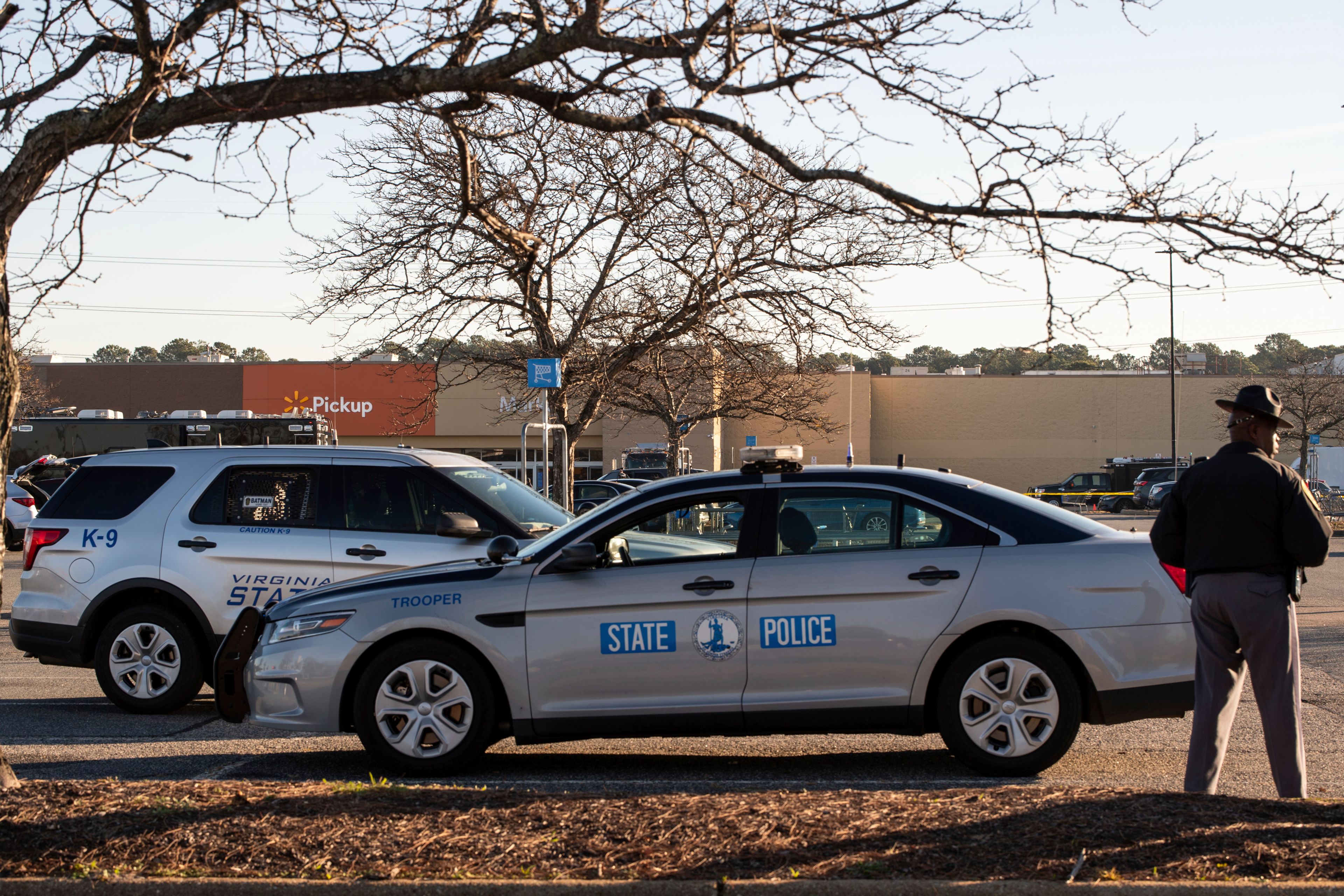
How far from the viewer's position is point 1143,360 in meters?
72.6

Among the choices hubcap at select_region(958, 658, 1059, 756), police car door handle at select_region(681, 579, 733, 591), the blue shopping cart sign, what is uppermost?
the blue shopping cart sign

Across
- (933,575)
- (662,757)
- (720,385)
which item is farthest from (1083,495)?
(933,575)

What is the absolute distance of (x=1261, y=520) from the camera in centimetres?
529

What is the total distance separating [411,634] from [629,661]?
1.24 m

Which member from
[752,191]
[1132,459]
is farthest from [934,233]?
[1132,459]

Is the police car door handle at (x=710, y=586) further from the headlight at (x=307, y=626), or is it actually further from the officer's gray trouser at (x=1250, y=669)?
the officer's gray trouser at (x=1250, y=669)

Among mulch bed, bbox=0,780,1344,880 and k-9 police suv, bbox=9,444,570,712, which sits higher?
k-9 police suv, bbox=9,444,570,712

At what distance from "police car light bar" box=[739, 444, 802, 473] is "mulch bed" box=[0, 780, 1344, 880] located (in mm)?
2078

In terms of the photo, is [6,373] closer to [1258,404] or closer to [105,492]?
[105,492]

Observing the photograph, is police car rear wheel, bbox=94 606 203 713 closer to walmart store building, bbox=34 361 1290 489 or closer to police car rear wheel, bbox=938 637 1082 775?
police car rear wheel, bbox=938 637 1082 775

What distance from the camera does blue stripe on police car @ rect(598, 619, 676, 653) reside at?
641 cm

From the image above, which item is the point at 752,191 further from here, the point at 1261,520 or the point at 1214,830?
the point at 1214,830

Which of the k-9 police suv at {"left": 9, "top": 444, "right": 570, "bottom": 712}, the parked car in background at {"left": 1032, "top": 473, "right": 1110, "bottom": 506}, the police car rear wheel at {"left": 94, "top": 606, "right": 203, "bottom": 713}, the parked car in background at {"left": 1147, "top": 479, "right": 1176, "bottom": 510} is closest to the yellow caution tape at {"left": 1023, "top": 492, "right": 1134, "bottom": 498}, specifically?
the parked car in background at {"left": 1032, "top": 473, "right": 1110, "bottom": 506}

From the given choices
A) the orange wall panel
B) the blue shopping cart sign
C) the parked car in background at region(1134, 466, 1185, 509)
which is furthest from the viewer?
the orange wall panel
